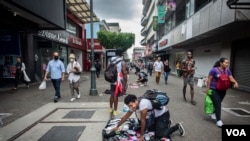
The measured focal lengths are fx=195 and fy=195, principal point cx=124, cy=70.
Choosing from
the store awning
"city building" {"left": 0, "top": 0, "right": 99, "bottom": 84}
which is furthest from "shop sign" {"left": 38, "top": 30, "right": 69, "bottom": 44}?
the store awning

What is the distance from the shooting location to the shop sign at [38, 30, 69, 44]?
1379cm

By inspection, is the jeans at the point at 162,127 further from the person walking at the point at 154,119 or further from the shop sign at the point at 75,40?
the shop sign at the point at 75,40

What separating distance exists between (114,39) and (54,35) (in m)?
18.9

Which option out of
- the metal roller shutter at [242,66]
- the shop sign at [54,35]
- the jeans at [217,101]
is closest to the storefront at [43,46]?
the shop sign at [54,35]

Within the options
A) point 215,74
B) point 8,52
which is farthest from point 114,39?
point 215,74

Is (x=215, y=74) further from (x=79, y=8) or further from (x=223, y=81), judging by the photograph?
(x=79, y=8)

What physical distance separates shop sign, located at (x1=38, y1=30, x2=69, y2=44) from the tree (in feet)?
44.6

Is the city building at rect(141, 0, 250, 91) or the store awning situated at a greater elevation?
the store awning

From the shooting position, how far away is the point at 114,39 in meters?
34.3

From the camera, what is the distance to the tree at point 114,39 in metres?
33.0

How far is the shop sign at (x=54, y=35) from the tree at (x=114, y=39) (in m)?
13.6

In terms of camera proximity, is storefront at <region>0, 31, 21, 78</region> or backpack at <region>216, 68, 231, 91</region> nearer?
backpack at <region>216, 68, 231, 91</region>

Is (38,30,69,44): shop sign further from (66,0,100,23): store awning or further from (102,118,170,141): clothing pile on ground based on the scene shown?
(102,118,170,141): clothing pile on ground

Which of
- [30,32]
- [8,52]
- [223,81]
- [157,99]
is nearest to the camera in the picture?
[157,99]
